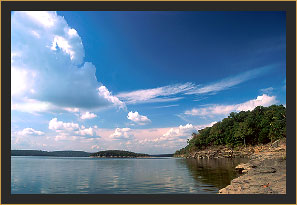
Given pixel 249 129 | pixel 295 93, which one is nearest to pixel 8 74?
pixel 295 93

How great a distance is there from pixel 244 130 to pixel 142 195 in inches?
3265

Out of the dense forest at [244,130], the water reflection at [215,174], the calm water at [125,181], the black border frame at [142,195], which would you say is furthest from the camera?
the dense forest at [244,130]

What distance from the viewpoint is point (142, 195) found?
24.7ft

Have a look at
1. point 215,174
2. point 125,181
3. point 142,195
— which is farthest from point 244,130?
point 142,195

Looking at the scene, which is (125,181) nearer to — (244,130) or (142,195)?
(142,195)

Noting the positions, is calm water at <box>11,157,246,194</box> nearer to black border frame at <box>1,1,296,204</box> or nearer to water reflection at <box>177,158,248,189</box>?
water reflection at <box>177,158,248,189</box>

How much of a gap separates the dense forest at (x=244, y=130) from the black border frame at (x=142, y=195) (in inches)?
2726

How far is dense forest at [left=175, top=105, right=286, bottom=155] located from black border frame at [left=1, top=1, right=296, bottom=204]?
6924 cm

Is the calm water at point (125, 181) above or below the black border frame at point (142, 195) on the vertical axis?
below

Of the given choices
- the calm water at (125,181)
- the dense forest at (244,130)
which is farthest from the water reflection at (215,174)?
the dense forest at (244,130)

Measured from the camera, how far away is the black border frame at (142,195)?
7.37 m

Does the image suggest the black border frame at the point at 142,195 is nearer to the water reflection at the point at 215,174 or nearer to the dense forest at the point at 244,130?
the water reflection at the point at 215,174

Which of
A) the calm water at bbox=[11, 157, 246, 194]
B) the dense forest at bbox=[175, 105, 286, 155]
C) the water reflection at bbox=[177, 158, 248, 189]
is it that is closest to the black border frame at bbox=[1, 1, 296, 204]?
the calm water at bbox=[11, 157, 246, 194]

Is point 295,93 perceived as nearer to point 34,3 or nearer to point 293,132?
point 293,132
